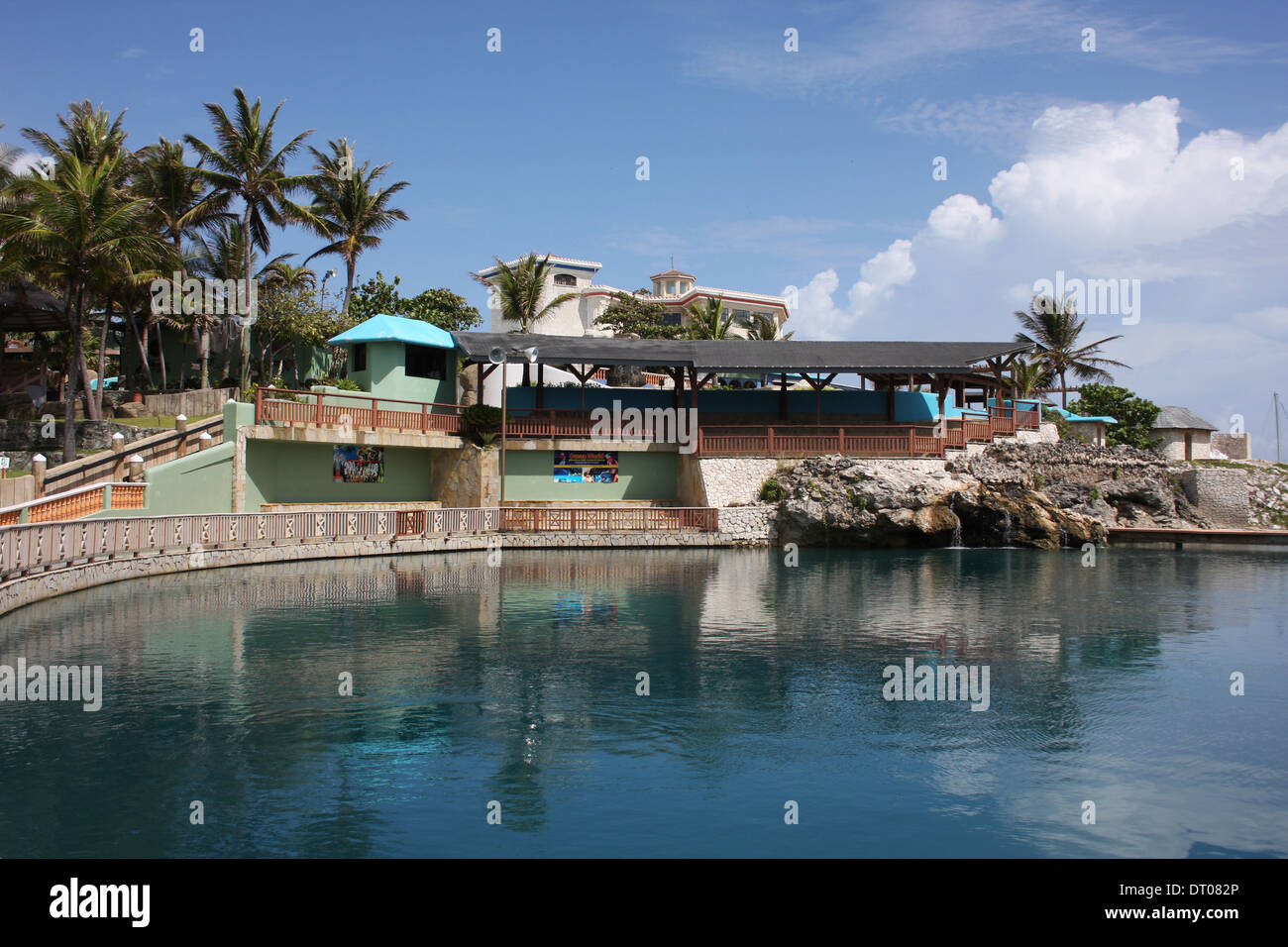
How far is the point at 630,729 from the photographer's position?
43.4 feet

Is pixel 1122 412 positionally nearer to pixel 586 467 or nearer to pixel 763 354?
pixel 763 354

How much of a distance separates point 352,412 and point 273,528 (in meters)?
7.58

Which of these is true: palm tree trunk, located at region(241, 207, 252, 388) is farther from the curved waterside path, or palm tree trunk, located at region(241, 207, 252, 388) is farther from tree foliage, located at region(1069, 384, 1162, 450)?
tree foliage, located at region(1069, 384, 1162, 450)

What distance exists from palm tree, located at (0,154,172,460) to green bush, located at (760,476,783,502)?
25478 mm

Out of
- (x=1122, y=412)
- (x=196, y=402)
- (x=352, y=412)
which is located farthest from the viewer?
(x=1122, y=412)

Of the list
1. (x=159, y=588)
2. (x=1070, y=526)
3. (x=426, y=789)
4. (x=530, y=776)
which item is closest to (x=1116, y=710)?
(x=530, y=776)

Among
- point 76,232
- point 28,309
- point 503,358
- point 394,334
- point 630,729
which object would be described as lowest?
point 630,729

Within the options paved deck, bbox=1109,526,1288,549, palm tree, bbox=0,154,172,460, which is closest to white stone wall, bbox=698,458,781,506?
paved deck, bbox=1109,526,1288,549

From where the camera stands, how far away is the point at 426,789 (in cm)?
1080

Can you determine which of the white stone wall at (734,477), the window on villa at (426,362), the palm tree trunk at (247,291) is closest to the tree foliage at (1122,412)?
the white stone wall at (734,477)

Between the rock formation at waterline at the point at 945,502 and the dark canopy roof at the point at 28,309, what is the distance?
34.9m

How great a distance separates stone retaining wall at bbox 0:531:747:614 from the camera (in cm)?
2147

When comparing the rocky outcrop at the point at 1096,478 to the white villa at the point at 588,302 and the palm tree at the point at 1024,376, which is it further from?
the white villa at the point at 588,302

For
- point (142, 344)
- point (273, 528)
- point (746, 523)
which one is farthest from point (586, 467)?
point (142, 344)
